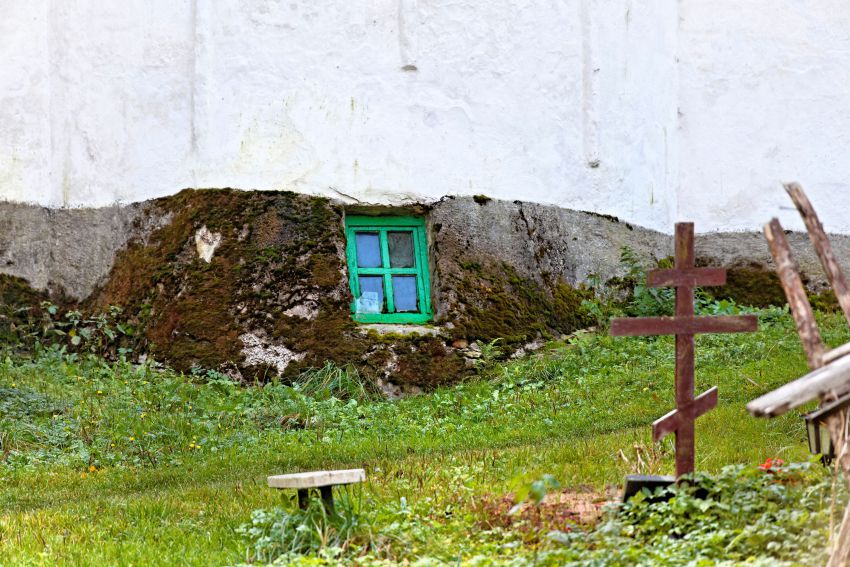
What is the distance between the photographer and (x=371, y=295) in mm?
11336

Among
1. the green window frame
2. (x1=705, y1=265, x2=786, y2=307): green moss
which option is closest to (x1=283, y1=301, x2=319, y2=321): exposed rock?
the green window frame

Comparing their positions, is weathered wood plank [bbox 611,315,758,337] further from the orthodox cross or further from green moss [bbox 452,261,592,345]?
green moss [bbox 452,261,592,345]

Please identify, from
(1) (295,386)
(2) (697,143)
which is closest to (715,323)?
(1) (295,386)

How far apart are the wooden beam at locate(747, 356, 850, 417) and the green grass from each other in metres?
1.77

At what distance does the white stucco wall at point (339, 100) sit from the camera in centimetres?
1115

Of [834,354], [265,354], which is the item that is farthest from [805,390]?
[265,354]

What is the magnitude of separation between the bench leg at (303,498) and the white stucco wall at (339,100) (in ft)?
19.5

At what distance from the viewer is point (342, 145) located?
1117 cm

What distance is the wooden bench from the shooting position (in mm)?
5258

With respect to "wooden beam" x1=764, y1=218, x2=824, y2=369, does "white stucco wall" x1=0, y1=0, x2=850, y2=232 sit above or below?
above

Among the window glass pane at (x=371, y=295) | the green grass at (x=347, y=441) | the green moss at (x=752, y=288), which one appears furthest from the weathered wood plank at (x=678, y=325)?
the green moss at (x=752, y=288)

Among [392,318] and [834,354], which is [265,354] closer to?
[392,318]

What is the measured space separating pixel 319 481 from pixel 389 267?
246 inches

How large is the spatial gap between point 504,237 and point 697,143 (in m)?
3.35
